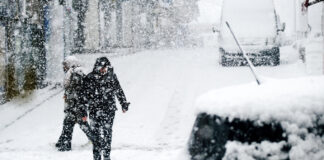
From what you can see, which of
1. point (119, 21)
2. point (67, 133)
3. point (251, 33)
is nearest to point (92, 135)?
point (67, 133)

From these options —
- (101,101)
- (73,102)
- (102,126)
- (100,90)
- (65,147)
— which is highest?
(100,90)

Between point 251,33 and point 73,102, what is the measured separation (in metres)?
11.3

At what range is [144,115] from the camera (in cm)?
1057

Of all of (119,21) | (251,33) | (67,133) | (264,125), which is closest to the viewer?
(264,125)

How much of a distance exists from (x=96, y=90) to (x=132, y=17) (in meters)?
26.5

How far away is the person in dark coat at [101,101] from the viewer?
6324mm

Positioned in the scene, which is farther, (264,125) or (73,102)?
(73,102)

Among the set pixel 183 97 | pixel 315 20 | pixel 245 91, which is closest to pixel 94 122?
pixel 245 91

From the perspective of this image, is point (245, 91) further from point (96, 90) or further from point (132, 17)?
point (132, 17)

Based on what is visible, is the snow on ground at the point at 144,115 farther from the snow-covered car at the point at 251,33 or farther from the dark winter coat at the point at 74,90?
the dark winter coat at the point at 74,90

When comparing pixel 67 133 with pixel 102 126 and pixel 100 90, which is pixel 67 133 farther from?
pixel 100 90

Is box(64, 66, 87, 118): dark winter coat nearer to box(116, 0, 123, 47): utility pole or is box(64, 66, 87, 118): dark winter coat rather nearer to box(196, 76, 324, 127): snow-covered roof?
box(196, 76, 324, 127): snow-covered roof

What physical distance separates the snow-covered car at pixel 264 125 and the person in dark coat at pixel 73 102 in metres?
4.18

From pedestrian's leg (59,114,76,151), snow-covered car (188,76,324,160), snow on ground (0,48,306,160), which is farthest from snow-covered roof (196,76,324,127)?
pedestrian's leg (59,114,76,151)
